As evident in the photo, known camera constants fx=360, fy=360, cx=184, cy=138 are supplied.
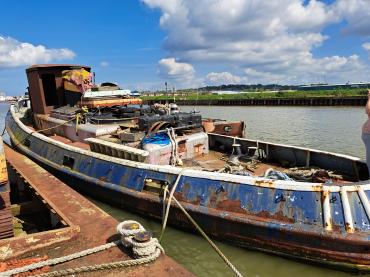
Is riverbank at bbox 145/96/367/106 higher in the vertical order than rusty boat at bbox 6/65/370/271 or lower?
lower

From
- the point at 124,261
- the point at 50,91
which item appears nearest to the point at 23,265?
the point at 124,261

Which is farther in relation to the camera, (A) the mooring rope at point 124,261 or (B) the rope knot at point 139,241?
(B) the rope knot at point 139,241

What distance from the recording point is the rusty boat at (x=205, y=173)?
6.06 m

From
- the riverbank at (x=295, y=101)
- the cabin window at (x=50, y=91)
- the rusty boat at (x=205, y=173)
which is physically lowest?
the riverbank at (x=295, y=101)

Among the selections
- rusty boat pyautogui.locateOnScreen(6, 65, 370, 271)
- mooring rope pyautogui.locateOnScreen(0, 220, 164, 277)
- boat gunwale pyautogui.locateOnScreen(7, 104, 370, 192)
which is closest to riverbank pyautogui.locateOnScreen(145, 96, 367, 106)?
rusty boat pyautogui.locateOnScreen(6, 65, 370, 271)

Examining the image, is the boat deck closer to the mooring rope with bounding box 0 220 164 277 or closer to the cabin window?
the mooring rope with bounding box 0 220 164 277

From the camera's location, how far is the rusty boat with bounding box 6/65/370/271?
606 centimetres

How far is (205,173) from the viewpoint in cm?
736

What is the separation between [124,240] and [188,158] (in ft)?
19.8

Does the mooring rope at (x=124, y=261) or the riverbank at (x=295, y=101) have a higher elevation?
the mooring rope at (x=124, y=261)

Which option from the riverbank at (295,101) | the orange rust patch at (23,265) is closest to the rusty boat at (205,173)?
the orange rust patch at (23,265)

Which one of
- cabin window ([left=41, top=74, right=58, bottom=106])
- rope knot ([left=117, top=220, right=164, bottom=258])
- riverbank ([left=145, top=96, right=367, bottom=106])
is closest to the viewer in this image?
rope knot ([left=117, top=220, right=164, bottom=258])

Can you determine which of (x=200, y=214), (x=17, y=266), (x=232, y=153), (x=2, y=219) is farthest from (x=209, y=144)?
(x=17, y=266)

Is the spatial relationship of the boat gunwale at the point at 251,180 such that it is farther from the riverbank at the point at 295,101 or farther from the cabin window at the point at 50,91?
the riverbank at the point at 295,101
